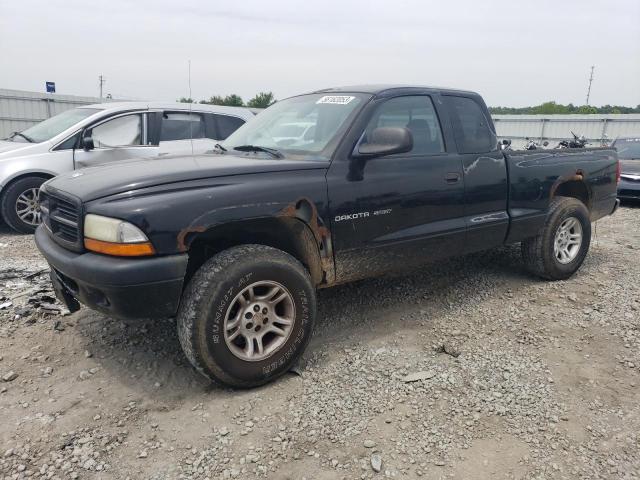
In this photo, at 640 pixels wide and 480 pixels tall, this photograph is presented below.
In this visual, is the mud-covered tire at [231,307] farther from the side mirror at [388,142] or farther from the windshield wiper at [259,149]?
the side mirror at [388,142]

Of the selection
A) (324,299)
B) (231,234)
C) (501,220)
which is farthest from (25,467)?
(501,220)

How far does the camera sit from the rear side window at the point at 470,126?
162 inches

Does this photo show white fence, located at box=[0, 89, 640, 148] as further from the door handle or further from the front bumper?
the front bumper

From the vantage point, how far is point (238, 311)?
2947 millimetres

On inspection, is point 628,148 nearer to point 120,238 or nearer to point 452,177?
point 452,177

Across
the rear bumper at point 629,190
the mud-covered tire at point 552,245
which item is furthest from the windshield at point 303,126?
the rear bumper at point 629,190

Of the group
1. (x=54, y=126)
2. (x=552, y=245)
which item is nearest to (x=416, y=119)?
(x=552, y=245)

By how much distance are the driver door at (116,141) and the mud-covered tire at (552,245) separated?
5.13 metres

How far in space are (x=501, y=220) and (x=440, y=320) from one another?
1.05 m

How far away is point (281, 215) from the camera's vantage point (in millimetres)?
3055

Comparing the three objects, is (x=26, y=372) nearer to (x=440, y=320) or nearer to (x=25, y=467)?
(x=25, y=467)

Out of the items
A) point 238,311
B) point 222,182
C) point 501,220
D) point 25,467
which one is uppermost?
point 222,182

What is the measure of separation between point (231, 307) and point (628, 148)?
1228cm

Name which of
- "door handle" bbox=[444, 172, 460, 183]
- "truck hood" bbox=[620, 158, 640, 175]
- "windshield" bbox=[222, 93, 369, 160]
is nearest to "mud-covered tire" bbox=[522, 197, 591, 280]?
"door handle" bbox=[444, 172, 460, 183]
